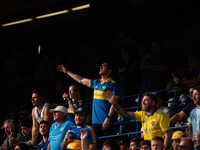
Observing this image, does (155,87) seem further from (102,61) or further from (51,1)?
(51,1)

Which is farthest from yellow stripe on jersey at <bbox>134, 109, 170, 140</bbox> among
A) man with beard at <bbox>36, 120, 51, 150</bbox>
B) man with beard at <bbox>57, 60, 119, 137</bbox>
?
man with beard at <bbox>36, 120, 51, 150</bbox>

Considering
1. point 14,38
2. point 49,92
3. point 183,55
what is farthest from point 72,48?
point 183,55

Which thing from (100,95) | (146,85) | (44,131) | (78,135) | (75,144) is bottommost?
(75,144)

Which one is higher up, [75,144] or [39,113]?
[39,113]

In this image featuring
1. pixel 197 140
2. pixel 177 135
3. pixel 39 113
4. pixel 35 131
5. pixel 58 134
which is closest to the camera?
pixel 197 140

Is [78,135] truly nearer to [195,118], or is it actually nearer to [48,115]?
[48,115]

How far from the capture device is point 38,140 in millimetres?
10312

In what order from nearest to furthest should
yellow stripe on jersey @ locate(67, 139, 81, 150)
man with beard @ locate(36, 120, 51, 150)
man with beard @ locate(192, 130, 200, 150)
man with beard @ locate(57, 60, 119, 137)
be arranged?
man with beard @ locate(192, 130, 200, 150) → yellow stripe on jersey @ locate(67, 139, 81, 150) → man with beard @ locate(57, 60, 119, 137) → man with beard @ locate(36, 120, 51, 150)

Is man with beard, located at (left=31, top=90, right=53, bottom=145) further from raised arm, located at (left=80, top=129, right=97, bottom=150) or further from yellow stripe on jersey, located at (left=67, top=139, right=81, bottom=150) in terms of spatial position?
raised arm, located at (left=80, top=129, right=97, bottom=150)

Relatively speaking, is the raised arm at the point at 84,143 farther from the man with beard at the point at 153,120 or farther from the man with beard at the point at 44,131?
the man with beard at the point at 44,131

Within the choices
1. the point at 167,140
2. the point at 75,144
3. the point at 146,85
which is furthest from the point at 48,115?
the point at 167,140

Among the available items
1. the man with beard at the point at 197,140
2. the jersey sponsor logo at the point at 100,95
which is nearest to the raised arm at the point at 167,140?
the man with beard at the point at 197,140

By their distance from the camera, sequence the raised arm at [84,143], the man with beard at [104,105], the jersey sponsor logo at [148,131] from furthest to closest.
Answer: the man with beard at [104,105] < the raised arm at [84,143] < the jersey sponsor logo at [148,131]

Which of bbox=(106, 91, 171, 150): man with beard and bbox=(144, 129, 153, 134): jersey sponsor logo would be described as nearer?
bbox=(106, 91, 171, 150): man with beard
